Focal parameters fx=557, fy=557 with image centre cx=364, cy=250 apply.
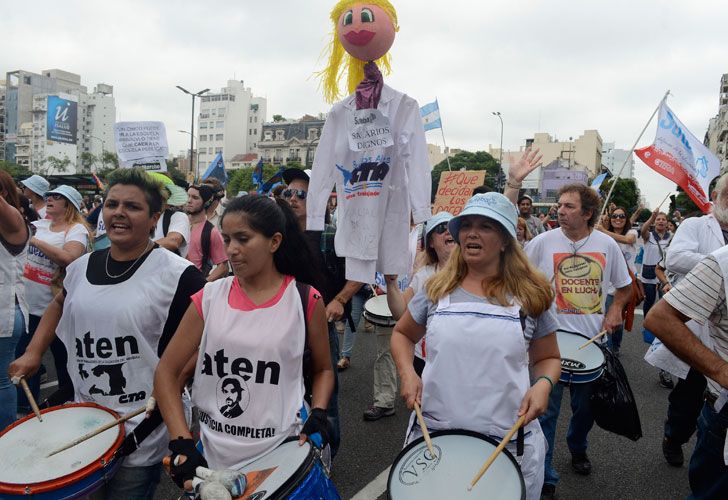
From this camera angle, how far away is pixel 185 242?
4.98 metres

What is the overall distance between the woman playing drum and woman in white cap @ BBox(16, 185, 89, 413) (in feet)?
7.89

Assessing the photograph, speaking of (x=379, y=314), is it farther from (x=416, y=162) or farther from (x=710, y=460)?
(x=710, y=460)

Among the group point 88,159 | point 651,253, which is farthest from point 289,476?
point 88,159

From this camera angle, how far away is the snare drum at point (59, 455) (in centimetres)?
196

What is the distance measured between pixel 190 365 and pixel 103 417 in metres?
0.44

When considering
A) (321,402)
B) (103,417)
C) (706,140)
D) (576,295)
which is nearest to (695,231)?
(576,295)

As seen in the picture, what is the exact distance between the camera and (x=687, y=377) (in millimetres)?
3932

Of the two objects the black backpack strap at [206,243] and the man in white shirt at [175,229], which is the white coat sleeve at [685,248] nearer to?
the man in white shirt at [175,229]

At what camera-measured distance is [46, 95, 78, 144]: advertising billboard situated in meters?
98.2

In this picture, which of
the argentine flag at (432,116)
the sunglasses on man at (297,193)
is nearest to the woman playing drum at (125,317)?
the sunglasses on man at (297,193)

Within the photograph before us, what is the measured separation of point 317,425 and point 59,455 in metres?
1.00

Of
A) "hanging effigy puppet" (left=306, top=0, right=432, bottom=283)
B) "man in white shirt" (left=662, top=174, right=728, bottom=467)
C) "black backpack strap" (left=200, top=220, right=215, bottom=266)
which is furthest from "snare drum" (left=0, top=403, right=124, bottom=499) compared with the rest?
"man in white shirt" (left=662, top=174, right=728, bottom=467)

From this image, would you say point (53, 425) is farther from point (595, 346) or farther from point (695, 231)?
point (695, 231)

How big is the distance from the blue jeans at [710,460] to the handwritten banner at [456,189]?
5.89m
